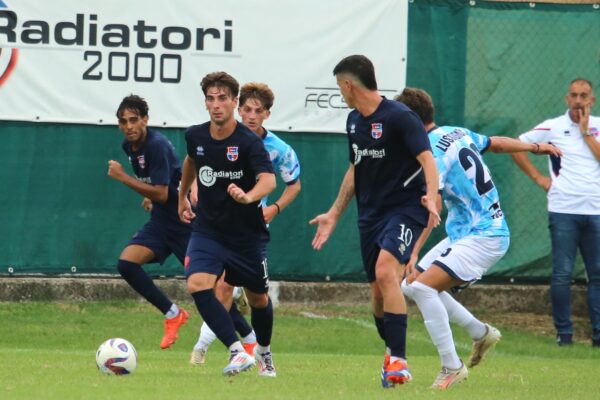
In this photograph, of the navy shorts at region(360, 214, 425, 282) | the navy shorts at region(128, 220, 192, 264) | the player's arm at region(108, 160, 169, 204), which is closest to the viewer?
the navy shorts at region(360, 214, 425, 282)

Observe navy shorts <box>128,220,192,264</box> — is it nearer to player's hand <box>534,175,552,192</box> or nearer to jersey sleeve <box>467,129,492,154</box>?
jersey sleeve <box>467,129,492,154</box>

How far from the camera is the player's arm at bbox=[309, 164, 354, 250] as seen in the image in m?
9.41

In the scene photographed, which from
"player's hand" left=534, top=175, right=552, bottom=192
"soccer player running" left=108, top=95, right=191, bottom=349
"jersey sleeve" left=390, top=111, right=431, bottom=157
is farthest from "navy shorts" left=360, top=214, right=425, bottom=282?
"player's hand" left=534, top=175, right=552, bottom=192

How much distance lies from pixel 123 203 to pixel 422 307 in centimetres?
586

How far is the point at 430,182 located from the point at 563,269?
5249 millimetres

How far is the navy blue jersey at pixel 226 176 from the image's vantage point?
382 inches

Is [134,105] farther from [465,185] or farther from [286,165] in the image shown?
[465,185]

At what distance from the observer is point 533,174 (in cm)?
1380

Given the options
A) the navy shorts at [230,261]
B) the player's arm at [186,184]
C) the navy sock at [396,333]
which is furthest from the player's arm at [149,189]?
the navy sock at [396,333]

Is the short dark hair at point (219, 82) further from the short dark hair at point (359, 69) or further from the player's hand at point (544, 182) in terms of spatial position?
the player's hand at point (544, 182)

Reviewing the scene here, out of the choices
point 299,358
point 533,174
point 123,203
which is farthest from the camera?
point 123,203

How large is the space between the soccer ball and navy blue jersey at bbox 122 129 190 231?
8.21 feet

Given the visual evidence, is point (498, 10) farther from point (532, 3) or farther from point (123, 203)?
point (123, 203)

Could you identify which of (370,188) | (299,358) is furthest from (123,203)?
(370,188)
